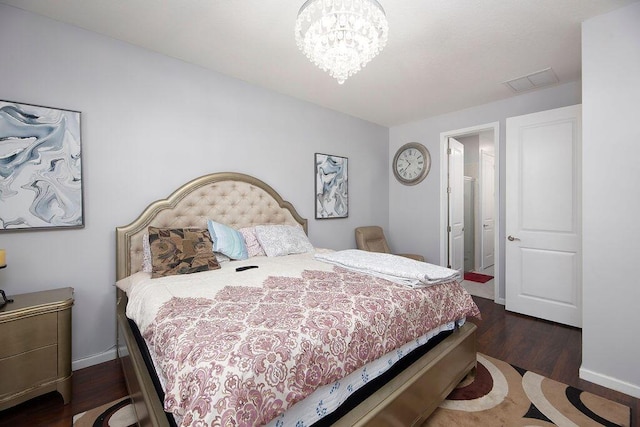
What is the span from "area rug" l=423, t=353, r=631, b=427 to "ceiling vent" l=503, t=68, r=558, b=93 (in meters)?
2.79

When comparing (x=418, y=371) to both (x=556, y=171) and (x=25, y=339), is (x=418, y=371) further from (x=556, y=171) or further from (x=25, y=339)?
(x=556, y=171)

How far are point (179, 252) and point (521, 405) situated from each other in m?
2.51

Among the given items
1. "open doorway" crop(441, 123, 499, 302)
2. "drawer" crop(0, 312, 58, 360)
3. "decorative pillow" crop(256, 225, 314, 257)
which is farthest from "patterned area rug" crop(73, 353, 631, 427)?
"open doorway" crop(441, 123, 499, 302)

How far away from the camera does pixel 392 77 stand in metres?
2.91

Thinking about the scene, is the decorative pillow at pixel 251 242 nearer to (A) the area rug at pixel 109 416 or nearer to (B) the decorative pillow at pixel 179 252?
(B) the decorative pillow at pixel 179 252

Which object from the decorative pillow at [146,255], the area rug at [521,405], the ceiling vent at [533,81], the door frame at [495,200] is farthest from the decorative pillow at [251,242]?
the ceiling vent at [533,81]

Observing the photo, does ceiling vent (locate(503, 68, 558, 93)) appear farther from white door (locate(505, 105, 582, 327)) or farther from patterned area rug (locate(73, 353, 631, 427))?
patterned area rug (locate(73, 353, 631, 427))

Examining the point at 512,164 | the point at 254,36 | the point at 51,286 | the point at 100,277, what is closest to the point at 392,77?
the point at 254,36

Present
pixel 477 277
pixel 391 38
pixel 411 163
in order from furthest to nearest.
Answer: pixel 477 277, pixel 411 163, pixel 391 38

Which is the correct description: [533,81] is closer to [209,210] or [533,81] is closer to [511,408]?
[511,408]

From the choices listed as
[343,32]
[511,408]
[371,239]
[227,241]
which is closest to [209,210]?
[227,241]

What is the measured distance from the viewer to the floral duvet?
2.88ft

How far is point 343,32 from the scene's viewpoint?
1.52 meters

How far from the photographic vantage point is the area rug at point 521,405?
1.62 m
